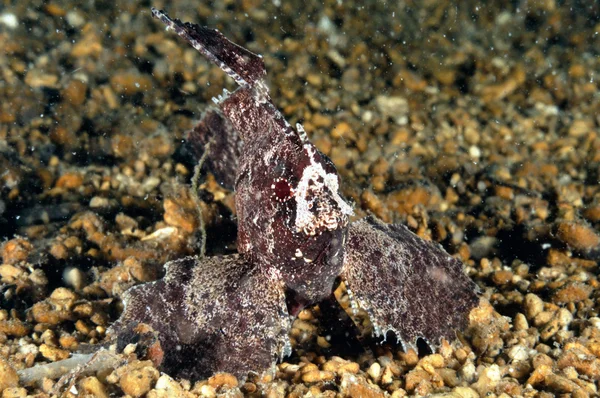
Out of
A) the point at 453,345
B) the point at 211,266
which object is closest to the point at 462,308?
the point at 453,345

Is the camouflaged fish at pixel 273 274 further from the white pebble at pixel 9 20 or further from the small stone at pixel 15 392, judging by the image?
the white pebble at pixel 9 20

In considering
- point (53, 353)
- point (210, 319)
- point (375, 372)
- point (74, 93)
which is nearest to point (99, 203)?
point (74, 93)

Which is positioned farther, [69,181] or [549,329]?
[69,181]

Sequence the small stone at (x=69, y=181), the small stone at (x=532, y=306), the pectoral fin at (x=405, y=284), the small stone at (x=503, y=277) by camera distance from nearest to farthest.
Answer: the pectoral fin at (x=405, y=284) < the small stone at (x=532, y=306) < the small stone at (x=503, y=277) < the small stone at (x=69, y=181)

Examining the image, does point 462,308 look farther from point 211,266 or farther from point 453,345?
point 211,266

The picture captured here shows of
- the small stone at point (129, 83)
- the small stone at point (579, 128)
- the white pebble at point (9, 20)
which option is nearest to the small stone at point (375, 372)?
the small stone at point (129, 83)

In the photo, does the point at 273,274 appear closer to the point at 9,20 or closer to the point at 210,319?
the point at 210,319
